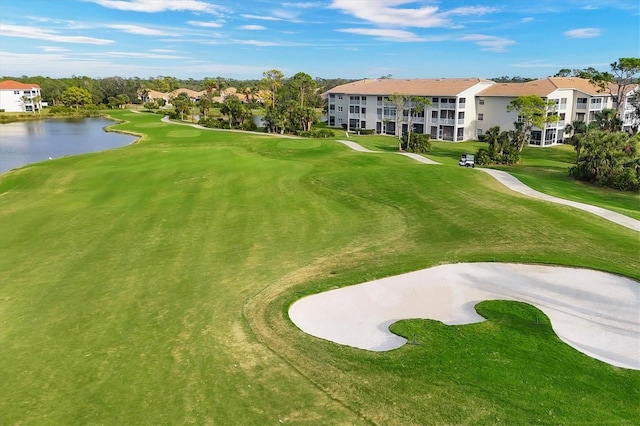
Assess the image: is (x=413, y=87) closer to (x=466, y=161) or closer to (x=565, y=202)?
(x=466, y=161)

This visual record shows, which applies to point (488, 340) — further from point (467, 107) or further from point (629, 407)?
point (467, 107)

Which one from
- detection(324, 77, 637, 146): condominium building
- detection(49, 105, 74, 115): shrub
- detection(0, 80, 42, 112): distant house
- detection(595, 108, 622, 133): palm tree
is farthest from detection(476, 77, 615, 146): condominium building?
detection(0, 80, 42, 112): distant house

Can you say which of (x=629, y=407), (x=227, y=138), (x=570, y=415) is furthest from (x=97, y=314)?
(x=227, y=138)

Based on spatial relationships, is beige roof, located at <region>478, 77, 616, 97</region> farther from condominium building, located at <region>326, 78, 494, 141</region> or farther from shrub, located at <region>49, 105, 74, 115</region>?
shrub, located at <region>49, 105, 74, 115</region>

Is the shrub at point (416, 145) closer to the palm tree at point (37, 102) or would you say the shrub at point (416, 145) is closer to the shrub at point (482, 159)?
the shrub at point (482, 159)

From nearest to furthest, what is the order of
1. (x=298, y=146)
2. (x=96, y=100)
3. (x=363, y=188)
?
(x=363, y=188) → (x=298, y=146) → (x=96, y=100)

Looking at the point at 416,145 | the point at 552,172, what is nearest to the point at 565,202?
the point at 552,172
